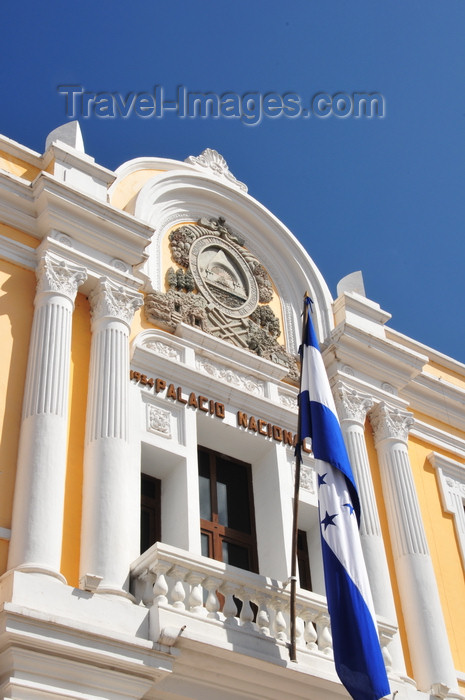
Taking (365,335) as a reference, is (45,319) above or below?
below

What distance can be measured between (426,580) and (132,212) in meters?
6.45

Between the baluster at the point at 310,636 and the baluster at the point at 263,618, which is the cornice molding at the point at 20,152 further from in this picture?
the baluster at the point at 310,636

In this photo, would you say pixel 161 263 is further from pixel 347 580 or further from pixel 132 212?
pixel 347 580

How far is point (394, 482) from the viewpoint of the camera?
14406 millimetres

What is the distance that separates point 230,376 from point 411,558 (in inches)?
136

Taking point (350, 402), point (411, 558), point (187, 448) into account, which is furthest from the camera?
point (350, 402)

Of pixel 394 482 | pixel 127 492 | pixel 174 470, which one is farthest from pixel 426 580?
pixel 127 492

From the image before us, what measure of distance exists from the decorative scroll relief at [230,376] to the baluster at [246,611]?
3.51 meters

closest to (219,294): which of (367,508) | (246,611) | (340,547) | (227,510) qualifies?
(227,510)

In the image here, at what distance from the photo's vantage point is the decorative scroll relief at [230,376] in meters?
13.7

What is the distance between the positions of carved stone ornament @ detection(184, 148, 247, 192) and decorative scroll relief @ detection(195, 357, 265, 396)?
383cm

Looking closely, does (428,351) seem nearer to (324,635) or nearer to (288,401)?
(288,401)

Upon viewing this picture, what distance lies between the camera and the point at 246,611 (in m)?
10.8

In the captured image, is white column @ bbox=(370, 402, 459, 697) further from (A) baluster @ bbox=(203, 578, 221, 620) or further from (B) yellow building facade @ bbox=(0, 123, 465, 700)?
(A) baluster @ bbox=(203, 578, 221, 620)
